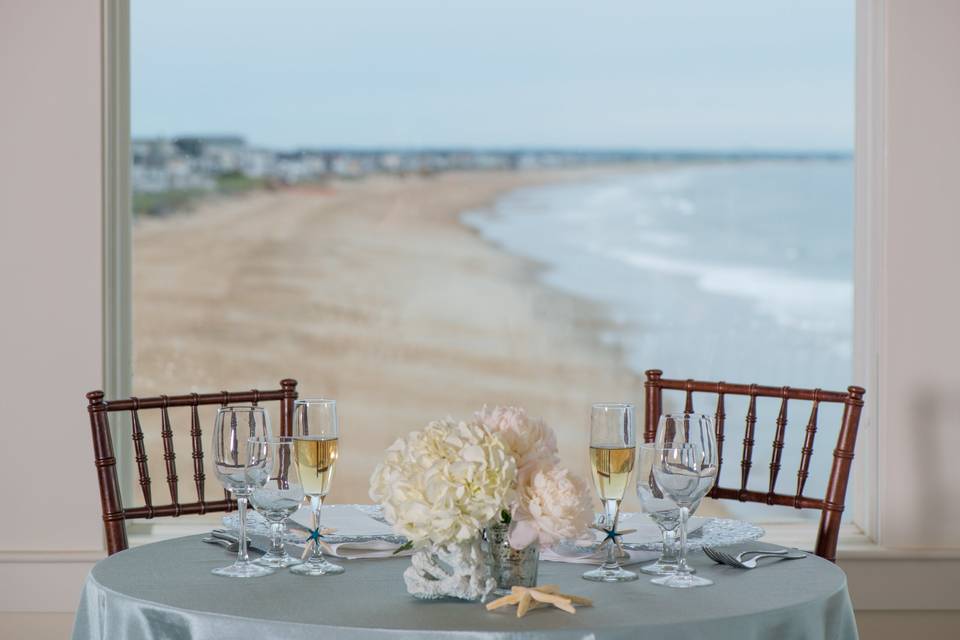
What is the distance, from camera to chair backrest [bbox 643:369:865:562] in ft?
6.32

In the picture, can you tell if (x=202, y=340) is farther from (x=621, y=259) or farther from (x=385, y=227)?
(x=621, y=259)

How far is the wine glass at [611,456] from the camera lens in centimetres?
149

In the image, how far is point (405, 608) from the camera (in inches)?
51.1

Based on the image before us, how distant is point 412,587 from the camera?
1.32m

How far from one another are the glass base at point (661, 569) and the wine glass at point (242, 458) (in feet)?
1.65

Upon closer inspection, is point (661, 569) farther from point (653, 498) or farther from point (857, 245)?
point (857, 245)

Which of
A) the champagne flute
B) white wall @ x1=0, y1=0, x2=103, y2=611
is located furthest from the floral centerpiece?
white wall @ x1=0, y1=0, x2=103, y2=611

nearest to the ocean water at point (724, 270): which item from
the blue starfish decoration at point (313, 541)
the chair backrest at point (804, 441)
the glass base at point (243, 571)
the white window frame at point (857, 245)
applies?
the white window frame at point (857, 245)

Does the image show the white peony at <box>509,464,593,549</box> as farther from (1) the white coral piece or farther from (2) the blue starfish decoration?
(2) the blue starfish decoration

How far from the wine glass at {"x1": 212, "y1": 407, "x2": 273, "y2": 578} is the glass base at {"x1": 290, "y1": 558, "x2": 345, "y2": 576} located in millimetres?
38

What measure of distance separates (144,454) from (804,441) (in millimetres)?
1252

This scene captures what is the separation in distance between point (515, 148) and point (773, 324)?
0.98m

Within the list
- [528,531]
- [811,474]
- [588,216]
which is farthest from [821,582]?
[588,216]

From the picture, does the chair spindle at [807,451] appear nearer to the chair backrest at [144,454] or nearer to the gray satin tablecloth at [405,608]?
the gray satin tablecloth at [405,608]
